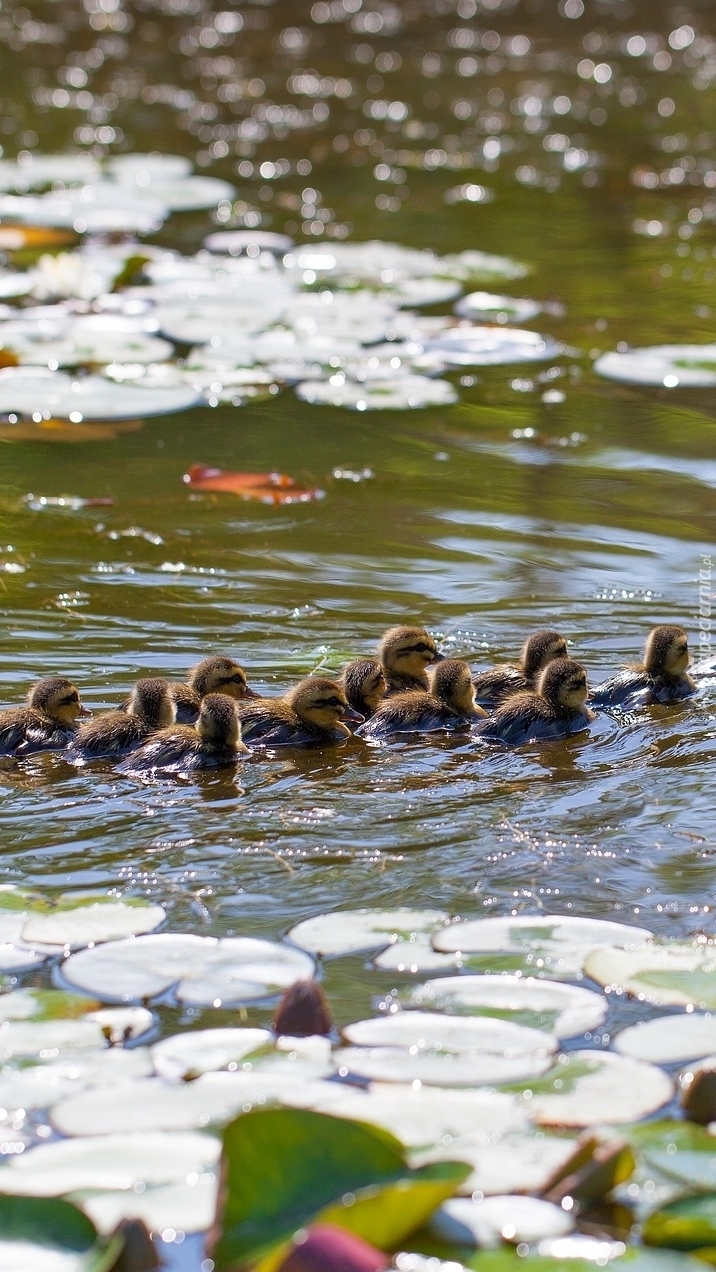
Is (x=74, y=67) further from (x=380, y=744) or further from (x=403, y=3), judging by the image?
(x=380, y=744)

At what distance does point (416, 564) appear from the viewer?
630 centimetres

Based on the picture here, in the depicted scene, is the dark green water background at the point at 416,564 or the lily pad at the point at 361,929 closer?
the lily pad at the point at 361,929

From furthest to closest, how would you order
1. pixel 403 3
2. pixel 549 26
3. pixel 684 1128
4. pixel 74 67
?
pixel 403 3 → pixel 549 26 → pixel 74 67 → pixel 684 1128

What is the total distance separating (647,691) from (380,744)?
0.79m

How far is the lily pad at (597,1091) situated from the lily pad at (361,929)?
1.90ft

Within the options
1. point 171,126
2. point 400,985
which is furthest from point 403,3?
point 400,985

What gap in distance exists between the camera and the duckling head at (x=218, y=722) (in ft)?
15.7

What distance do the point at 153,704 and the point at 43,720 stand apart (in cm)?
30

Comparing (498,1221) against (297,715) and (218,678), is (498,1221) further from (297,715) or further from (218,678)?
(218,678)

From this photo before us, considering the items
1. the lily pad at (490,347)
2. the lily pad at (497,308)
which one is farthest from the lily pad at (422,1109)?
the lily pad at (497,308)

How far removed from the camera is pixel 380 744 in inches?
202

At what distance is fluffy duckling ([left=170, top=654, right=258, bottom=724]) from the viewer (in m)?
5.19

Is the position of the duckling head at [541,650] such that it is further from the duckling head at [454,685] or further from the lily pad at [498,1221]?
the lily pad at [498,1221]

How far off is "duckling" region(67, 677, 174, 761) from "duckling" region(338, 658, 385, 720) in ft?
1.86
